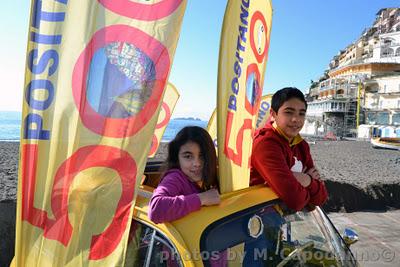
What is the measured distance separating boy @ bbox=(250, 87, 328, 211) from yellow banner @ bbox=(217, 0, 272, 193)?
132 millimetres

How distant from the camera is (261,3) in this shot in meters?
2.58

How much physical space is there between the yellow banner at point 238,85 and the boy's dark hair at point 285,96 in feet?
0.53

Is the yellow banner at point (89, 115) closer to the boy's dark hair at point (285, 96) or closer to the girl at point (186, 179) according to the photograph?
the girl at point (186, 179)

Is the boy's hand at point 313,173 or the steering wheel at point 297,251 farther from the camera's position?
the boy's hand at point 313,173

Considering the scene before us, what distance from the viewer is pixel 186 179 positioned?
2232 millimetres

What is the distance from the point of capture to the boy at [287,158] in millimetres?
2170

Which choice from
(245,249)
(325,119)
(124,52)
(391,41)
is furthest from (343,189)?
(391,41)

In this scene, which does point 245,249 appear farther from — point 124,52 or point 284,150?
point 124,52

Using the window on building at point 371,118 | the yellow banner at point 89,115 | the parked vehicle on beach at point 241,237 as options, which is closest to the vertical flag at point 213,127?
the parked vehicle on beach at point 241,237

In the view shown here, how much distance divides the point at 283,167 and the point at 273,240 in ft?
1.54

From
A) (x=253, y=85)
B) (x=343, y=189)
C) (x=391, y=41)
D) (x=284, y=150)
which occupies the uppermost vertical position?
(x=391, y=41)

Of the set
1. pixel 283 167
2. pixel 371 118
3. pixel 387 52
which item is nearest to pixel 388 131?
pixel 371 118

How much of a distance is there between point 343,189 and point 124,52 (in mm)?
7604

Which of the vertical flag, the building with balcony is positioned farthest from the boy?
the building with balcony
